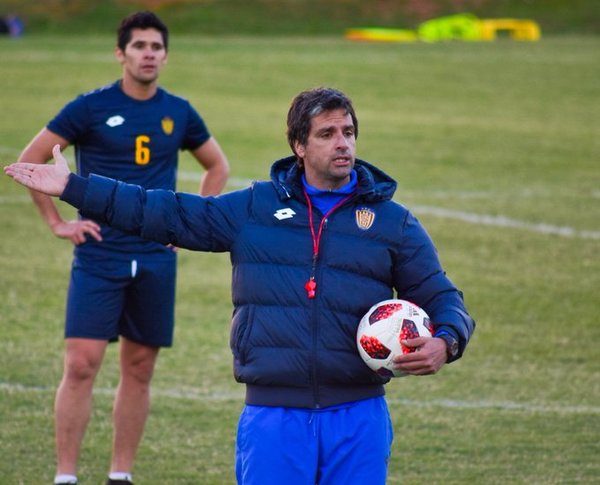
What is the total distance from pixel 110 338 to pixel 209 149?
1.57 metres

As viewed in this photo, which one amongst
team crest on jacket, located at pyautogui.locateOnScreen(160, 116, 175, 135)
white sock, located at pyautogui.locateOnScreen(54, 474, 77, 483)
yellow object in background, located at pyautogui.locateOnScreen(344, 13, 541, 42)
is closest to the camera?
white sock, located at pyautogui.locateOnScreen(54, 474, 77, 483)

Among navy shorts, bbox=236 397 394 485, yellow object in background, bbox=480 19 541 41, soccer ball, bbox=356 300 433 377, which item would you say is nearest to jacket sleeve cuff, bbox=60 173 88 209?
navy shorts, bbox=236 397 394 485

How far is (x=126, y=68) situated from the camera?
845cm

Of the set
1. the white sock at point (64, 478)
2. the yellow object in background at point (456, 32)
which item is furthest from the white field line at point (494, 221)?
the yellow object in background at point (456, 32)

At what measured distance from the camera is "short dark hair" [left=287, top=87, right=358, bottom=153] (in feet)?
19.1

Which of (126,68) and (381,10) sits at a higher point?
(381,10)

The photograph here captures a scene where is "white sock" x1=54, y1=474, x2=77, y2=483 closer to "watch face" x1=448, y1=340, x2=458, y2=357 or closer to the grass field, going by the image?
the grass field

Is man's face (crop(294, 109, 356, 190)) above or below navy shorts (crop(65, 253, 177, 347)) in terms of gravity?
above

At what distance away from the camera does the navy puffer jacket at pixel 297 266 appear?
18.7ft

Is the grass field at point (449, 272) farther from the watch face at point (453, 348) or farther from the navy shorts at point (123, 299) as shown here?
the watch face at point (453, 348)

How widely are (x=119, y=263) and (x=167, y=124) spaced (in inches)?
37.4

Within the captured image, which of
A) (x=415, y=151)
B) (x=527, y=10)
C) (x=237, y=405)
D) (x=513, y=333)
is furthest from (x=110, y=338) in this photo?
(x=527, y=10)

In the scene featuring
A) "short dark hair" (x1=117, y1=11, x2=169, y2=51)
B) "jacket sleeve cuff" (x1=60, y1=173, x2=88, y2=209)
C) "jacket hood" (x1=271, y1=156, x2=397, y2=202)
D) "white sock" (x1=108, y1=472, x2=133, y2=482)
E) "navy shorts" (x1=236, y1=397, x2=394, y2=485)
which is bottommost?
"white sock" (x1=108, y1=472, x2=133, y2=482)

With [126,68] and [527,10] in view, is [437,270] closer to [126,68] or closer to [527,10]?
[126,68]
